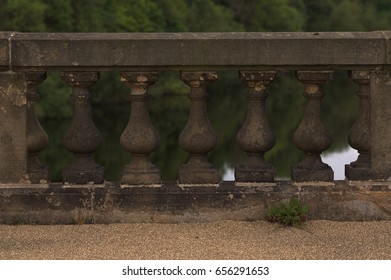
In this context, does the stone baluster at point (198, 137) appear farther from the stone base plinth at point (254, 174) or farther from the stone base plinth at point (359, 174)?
the stone base plinth at point (359, 174)

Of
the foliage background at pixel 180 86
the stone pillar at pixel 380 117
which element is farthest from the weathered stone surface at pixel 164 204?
the foliage background at pixel 180 86

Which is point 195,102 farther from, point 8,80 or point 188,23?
point 188,23

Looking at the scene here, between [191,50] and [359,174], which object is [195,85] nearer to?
[191,50]

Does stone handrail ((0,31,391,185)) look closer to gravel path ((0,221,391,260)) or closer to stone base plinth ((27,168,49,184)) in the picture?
stone base plinth ((27,168,49,184))

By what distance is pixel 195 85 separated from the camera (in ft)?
16.7

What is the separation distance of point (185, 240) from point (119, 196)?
594 mm

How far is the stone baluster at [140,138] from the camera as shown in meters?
5.08

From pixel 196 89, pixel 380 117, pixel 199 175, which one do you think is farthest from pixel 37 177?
pixel 380 117

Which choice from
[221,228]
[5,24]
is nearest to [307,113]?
[221,228]

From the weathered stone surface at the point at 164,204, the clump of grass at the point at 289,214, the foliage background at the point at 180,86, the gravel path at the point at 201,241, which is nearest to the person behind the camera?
the gravel path at the point at 201,241

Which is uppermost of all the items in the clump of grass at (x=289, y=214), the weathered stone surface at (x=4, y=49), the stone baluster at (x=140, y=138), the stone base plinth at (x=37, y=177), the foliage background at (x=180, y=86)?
the foliage background at (x=180, y=86)

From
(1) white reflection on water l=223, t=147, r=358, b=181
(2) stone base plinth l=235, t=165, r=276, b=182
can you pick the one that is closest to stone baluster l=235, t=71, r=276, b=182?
(2) stone base plinth l=235, t=165, r=276, b=182

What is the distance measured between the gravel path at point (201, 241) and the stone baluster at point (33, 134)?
0.31 meters

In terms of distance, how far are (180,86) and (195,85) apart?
3479 centimetres
